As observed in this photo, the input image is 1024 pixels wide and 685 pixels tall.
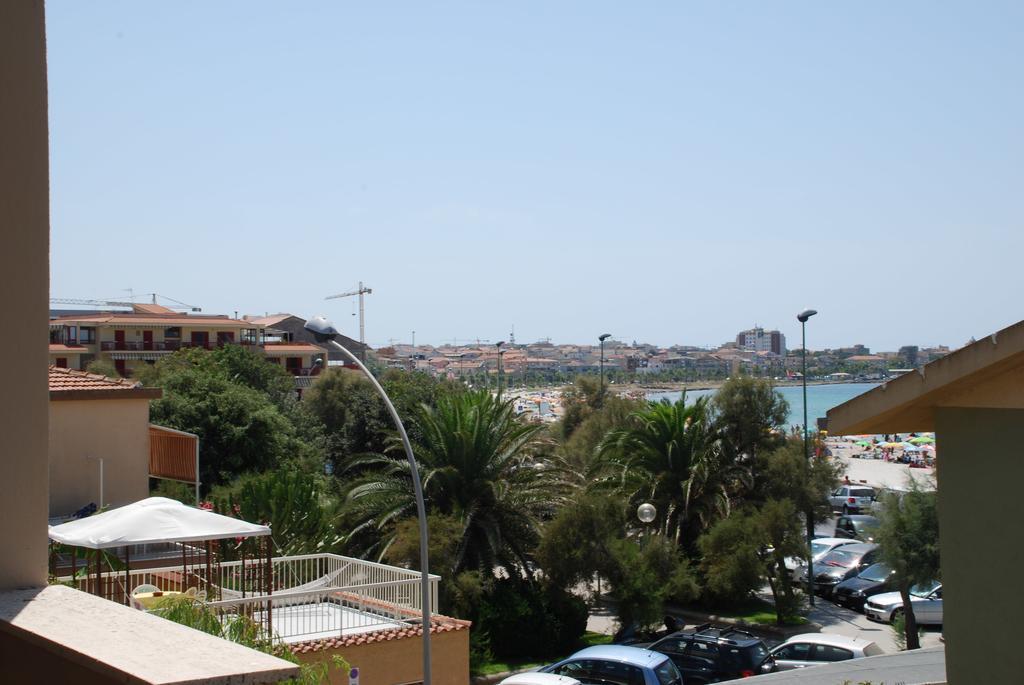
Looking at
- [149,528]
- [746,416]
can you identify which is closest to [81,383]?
[149,528]

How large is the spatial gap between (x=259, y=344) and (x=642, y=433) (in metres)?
61.8

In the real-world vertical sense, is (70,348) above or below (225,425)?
above

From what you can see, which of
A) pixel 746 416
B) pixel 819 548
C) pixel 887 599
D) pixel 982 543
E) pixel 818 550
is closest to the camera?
pixel 982 543

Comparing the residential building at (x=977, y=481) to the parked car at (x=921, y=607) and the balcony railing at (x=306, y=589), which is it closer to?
the balcony railing at (x=306, y=589)

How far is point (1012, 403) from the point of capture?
5145mm

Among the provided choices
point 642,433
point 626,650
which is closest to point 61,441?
point 626,650

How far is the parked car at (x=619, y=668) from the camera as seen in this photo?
54.0 feet

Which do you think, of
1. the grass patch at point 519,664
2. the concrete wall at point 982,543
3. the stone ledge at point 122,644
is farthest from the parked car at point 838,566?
the stone ledge at point 122,644

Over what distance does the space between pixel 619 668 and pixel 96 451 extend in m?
11.9

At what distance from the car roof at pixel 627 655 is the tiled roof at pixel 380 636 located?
2325 mm

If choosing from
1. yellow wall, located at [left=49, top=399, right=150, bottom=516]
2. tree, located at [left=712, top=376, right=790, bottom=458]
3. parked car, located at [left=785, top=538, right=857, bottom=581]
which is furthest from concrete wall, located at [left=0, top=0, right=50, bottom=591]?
parked car, located at [left=785, top=538, right=857, bottom=581]

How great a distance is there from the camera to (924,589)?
2512 cm

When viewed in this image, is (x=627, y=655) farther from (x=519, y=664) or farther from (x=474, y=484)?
(x=474, y=484)

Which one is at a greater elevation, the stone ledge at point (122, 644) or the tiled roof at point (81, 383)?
the tiled roof at point (81, 383)
